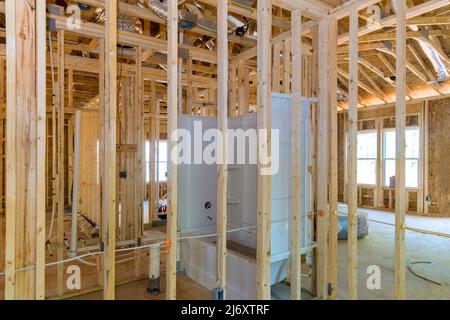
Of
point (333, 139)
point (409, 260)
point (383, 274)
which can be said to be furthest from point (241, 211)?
point (409, 260)

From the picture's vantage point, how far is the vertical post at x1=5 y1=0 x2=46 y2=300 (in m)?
1.74

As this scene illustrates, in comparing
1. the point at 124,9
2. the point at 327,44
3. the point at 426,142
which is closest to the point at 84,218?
the point at 124,9

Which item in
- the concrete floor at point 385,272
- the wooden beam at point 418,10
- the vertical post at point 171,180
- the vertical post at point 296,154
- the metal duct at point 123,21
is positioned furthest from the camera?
the metal duct at point 123,21

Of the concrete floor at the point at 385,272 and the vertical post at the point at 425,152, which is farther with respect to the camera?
the vertical post at the point at 425,152

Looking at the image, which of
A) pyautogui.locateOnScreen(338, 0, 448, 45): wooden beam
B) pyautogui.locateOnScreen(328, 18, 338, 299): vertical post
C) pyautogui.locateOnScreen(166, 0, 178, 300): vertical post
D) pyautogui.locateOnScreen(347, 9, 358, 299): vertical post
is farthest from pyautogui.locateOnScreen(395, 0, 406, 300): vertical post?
pyautogui.locateOnScreen(166, 0, 178, 300): vertical post

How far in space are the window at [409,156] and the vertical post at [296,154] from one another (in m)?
6.14

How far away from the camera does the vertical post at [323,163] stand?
3.09 meters

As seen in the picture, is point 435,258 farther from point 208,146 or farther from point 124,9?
point 124,9

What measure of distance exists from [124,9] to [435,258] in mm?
5537

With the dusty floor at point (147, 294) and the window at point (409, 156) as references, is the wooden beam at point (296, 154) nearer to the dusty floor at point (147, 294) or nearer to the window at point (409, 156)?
the dusty floor at point (147, 294)

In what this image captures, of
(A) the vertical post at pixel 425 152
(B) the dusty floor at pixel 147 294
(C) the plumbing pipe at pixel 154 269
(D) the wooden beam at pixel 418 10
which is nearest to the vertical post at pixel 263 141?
(B) the dusty floor at pixel 147 294

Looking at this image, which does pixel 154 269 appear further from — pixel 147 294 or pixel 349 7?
pixel 349 7

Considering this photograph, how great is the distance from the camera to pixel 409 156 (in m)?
7.89

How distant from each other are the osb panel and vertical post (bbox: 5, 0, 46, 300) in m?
8.51
